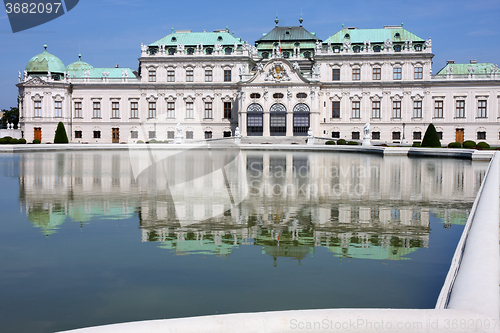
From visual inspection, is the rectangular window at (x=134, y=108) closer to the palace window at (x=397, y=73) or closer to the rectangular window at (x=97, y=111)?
the rectangular window at (x=97, y=111)

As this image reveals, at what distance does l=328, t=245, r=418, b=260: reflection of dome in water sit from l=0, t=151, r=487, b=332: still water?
1.6 inches

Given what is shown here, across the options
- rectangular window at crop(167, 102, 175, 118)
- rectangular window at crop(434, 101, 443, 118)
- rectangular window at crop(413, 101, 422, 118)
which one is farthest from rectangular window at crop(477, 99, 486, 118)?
rectangular window at crop(167, 102, 175, 118)

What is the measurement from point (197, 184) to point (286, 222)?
859 centimetres

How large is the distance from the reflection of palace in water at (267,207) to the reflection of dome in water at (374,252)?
0.02 m

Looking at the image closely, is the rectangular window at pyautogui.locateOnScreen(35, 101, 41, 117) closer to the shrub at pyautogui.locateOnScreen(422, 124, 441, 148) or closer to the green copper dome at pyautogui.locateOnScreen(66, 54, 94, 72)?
the green copper dome at pyautogui.locateOnScreen(66, 54, 94, 72)

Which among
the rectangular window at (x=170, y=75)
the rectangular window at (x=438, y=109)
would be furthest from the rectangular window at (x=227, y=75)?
the rectangular window at (x=438, y=109)

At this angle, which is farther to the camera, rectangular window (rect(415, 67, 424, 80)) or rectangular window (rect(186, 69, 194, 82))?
rectangular window (rect(186, 69, 194, 82))

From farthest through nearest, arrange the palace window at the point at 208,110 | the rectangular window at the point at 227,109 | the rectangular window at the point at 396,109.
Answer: the palace window at the point at 208,110, the rectangular window at the point at 227,109, the rectangular window at the point at 396,109

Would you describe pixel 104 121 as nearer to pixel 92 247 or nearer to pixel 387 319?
pixel 92 247

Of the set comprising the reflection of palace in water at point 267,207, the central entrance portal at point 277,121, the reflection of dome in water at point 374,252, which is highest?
the central entrance portal at point 277,121

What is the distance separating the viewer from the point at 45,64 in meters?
72.2

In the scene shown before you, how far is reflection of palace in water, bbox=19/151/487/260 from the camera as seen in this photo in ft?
34.7

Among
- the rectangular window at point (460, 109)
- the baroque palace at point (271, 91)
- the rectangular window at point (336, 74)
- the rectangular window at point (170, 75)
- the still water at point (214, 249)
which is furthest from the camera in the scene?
the rectangular window at point (170, 75)

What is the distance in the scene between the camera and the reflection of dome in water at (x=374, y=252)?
9.33m
